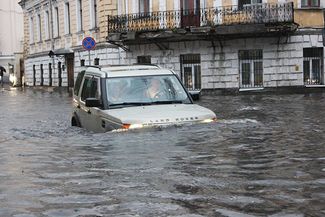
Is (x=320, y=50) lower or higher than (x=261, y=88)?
higher

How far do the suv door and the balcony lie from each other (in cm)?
1643

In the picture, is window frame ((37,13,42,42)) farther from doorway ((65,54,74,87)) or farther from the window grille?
the window grille

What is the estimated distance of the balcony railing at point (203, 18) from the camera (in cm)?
2809

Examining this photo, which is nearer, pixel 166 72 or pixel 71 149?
pixel 71 149

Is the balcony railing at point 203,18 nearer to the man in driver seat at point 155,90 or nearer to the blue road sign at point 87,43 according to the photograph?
the blue road sign at point 87,43

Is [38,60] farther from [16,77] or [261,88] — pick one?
[261,88]

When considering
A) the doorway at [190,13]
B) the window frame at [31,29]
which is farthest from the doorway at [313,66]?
the window frame at [31,29]

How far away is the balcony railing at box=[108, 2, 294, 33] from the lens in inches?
1106

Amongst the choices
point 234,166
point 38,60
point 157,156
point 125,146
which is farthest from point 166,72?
point 38,60

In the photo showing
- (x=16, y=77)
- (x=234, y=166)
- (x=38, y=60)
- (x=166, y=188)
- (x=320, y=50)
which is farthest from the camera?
(x=16, y=77)

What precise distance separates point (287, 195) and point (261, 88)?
2335 cm

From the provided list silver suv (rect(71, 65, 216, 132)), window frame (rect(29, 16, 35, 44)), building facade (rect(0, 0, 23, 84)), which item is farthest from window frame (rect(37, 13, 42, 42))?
silver suv (rect(71, 65, 216, 132))

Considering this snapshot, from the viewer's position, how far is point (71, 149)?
31.9 ft

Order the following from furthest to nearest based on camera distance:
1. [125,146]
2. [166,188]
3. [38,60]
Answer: [38,60] < [125,146] < [166,188]
